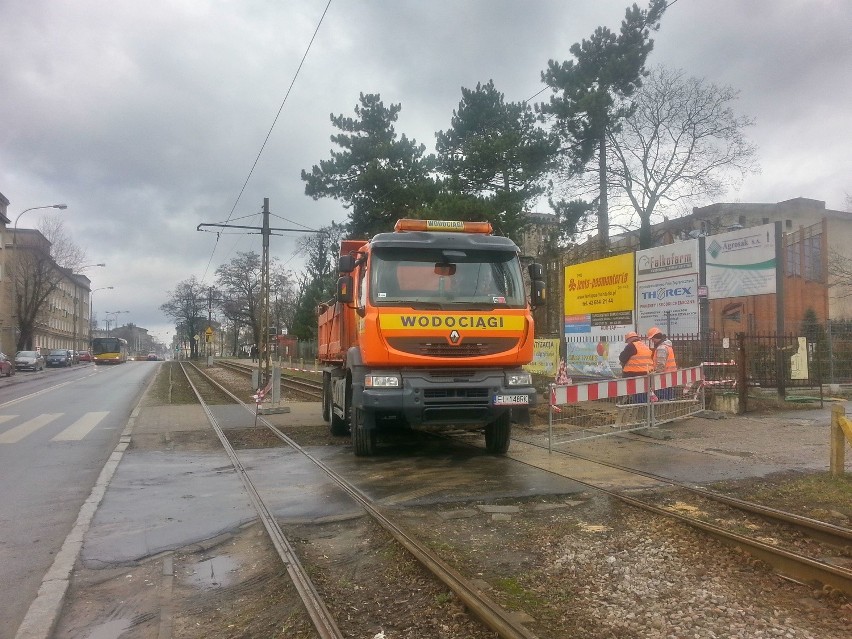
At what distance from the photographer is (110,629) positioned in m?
4.23

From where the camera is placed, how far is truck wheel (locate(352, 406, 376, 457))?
976 cm

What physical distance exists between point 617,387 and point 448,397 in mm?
3454

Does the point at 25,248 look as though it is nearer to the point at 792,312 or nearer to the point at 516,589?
the point at 792,312

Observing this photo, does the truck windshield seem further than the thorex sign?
No

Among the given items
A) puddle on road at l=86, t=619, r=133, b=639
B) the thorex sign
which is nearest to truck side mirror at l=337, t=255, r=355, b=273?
puddle on road at l=86, t=619, r=133, b=639

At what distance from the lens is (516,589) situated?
15.0 ft

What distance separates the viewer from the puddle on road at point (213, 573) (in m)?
5.02

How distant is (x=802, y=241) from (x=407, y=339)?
1889 centimetres

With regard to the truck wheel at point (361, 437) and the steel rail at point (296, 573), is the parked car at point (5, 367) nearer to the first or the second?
the truck wheel at point (361, 437)

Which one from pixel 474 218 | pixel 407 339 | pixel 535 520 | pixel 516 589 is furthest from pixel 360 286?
pixel 474 218

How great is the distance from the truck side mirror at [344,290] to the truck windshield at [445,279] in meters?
0.80

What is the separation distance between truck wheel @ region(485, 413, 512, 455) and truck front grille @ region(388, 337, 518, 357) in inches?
52.1

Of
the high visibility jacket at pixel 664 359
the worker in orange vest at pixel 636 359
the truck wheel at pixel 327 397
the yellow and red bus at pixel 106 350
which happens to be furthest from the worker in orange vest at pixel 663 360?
the yellow and red bus at pixel 106 350

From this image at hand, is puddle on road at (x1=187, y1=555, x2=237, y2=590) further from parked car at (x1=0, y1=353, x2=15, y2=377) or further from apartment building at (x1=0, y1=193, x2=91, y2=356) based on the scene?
apartment building at (x1=0, y1=193, x2=91, y2=356)
